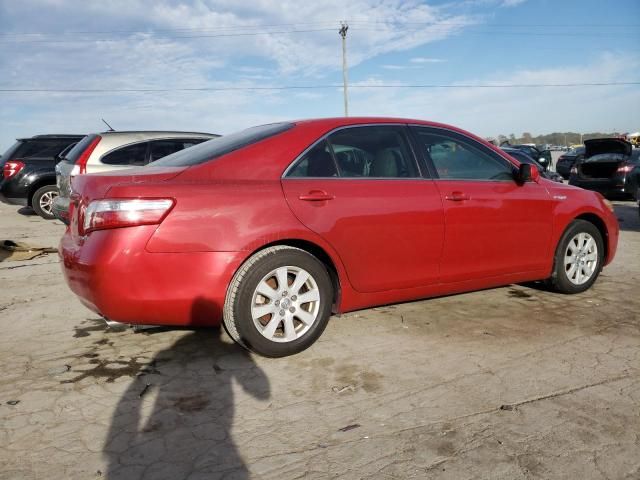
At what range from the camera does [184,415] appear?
2689mm

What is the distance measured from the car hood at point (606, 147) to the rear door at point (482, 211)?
993 cm

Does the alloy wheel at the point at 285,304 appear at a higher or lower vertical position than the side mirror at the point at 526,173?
lower

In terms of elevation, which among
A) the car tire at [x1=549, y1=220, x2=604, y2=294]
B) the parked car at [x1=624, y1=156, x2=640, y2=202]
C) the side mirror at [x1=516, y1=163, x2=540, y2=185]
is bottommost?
the car tire at [x1=549, y1=220, x2=604, y2=294]

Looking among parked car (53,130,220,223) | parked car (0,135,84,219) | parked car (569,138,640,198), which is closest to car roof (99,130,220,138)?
parked car (53,130,220,223)

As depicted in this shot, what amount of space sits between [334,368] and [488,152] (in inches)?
90.0

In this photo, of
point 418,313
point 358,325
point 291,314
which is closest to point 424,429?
point 291,314

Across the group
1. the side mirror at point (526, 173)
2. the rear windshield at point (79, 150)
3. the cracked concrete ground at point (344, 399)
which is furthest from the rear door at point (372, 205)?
the rear windshield at point (79, 150)

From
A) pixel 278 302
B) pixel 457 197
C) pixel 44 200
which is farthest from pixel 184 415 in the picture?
pixel 44 200

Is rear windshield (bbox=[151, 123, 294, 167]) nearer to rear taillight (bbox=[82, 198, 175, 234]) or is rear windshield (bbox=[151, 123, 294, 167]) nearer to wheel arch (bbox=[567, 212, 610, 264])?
rear taillight (bbox=[82, 198, 175, 234])

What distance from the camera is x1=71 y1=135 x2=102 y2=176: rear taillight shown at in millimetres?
7648

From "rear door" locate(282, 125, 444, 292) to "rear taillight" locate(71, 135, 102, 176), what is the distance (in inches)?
206

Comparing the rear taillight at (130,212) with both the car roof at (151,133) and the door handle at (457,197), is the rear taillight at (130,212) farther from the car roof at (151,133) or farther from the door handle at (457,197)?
the car roof at (151,133)

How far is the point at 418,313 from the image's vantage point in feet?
14.3

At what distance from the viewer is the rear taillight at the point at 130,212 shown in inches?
116
